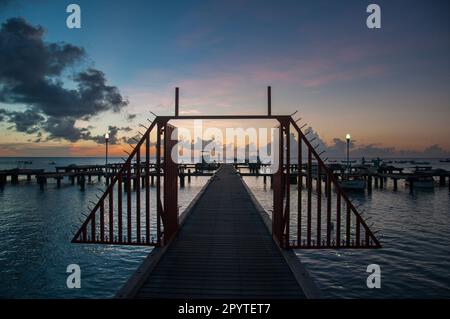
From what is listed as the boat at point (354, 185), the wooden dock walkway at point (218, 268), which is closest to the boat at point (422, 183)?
the boat at point (354, 185)

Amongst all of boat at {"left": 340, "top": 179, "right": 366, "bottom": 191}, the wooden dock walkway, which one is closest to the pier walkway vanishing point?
the wooden dock walkway

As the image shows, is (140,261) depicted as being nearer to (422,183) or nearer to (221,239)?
(221,239)

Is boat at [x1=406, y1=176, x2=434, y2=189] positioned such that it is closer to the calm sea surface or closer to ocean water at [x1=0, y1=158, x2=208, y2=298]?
the calm sea surface

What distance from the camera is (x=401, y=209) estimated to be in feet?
98.4

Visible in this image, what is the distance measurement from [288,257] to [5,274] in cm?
1356

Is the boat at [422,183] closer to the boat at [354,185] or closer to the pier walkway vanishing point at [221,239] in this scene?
the boat at [354,185]

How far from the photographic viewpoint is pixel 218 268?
809cm

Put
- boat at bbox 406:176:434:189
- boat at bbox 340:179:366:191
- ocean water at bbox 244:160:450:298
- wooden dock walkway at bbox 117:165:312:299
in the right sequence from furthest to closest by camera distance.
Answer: boat at bbox 406:176:434:189, boat at bbox 340:179:366:191, ocean water at bbox 244:160:450:298, wooden dock walkway at bbox 117:165:312:299

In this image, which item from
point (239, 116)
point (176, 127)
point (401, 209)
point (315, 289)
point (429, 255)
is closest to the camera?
point (315, 289)

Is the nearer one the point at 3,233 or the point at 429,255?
the point at 429,255

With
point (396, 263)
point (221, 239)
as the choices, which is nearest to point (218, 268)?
point (221, 239)

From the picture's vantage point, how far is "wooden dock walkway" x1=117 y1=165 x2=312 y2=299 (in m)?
6.76
